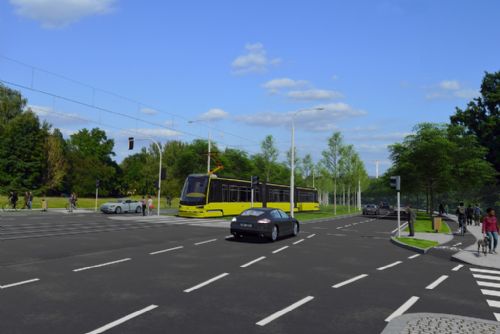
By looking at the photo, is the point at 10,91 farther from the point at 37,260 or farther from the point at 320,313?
the point at 320,313

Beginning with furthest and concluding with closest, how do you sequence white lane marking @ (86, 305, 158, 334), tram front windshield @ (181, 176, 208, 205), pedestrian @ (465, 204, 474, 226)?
pedestrian @ (465, 204, 474, 226) < tram front windshield @ (181, 176, 208, 205) < white lane marking @ (86, 305, 158, 334)

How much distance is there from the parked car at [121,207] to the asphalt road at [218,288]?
2225 cm

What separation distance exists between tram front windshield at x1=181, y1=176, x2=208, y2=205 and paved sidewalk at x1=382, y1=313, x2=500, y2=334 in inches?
923

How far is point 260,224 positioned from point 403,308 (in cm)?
912

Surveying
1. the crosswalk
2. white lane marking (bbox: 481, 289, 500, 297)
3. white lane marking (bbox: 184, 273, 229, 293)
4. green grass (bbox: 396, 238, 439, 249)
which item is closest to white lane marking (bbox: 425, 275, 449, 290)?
the crosswalk

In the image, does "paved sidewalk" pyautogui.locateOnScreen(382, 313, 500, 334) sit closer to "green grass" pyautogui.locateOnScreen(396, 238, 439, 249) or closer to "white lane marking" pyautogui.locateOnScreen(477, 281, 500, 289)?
"white lane marking" pyautogui.locateOnScreen(477, 281, 500, 289)

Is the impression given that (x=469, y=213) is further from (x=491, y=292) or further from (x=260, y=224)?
(x=491, y=292)

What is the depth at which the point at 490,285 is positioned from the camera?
359 inches

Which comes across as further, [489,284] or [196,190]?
[196,190]

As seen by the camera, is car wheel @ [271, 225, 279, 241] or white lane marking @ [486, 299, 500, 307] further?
car wheel @ [271, 225, 279, 241]

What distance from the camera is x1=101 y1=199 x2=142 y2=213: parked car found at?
3609 centimetres

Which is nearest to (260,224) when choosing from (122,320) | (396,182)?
(396,182)

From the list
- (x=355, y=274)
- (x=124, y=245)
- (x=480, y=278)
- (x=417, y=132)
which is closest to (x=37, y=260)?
(x=124, y=245)

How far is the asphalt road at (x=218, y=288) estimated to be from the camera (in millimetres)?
5770
